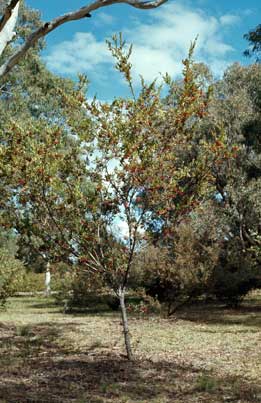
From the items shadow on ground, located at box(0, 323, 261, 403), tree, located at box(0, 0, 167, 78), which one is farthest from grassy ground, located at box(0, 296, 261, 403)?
tree, located at box(0, 0, 167, 78)

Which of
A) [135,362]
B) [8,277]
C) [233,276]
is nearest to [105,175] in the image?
[135,362]

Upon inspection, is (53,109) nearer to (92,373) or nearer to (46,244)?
A: (46,244)

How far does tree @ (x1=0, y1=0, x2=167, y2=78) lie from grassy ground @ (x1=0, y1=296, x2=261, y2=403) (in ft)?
12.8

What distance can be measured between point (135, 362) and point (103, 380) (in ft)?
4.42

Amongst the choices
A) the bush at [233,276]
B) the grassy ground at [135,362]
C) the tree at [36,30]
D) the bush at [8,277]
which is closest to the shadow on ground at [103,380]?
the grassy ground at [135,362]

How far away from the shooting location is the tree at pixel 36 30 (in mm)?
4484

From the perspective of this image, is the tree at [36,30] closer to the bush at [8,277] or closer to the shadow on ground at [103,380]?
the shadow on ground at [103,380]

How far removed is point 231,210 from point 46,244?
11757mm

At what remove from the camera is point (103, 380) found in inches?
274

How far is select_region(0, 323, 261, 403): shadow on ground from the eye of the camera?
599cm

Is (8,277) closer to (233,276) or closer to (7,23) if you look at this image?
(233,276)

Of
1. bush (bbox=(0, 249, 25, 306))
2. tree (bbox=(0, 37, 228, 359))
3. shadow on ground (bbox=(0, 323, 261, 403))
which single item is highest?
tree (bbox=(0, 37, 228, 359))

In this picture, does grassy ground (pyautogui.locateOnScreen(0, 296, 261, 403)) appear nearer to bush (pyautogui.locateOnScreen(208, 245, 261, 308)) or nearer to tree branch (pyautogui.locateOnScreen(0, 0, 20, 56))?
bush (pyautogui.locateOnScreen(208, 245, 261, 308))

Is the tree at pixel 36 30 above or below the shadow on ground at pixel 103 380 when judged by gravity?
above
